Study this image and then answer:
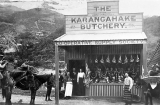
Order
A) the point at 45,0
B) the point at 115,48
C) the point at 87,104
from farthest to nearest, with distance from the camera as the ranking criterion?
1. the point at 115,48
2. the point at 45,0
3. the point at 87,104

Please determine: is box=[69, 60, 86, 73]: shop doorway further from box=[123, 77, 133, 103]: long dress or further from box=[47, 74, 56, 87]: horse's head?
box=[123, 77, 133, 103]: long dress

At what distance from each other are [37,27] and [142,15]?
206 inches

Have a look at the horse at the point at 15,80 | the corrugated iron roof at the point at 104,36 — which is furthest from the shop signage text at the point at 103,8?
the horse at the point at 15,80

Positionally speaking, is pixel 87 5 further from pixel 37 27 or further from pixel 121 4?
pixel 37 27

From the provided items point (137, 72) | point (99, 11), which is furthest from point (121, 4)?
point (137, 72)

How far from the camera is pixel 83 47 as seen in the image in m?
13.6

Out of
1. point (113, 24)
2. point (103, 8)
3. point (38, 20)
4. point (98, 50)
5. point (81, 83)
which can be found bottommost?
point (81, 83)

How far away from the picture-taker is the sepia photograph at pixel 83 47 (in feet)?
37.2

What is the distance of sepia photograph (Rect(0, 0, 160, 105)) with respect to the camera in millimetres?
11352

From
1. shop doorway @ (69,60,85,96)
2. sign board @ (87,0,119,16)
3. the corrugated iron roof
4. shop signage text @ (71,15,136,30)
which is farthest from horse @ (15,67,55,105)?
sign board @ (87,0,119,16)

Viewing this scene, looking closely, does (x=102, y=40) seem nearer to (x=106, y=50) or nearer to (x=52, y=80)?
(x=106, y=50)

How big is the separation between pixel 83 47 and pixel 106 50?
115 centimetres

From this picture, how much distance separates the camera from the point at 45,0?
12.3 m

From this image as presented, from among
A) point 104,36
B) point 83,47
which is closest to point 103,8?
point 104,36
